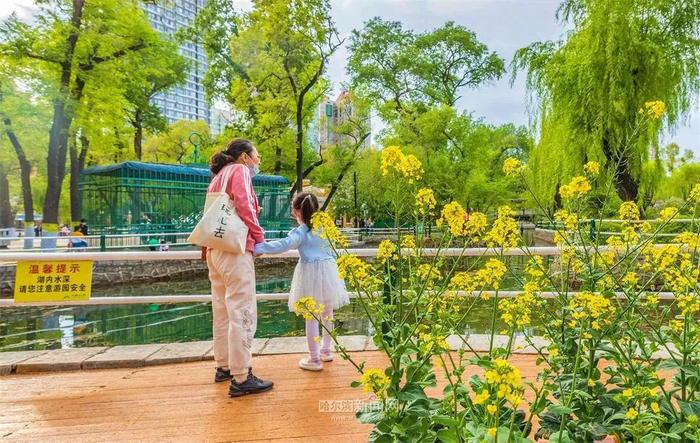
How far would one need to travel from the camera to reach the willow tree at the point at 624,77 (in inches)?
361

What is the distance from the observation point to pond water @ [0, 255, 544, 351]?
6.69m

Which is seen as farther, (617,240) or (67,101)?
(67,101)

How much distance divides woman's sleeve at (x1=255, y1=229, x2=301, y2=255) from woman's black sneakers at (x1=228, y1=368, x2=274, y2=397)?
703 millimetres

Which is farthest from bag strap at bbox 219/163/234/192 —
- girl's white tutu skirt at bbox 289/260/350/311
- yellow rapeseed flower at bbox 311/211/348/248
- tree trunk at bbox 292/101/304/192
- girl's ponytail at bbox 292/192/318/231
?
tree trunk at bbox 292/101/304/192

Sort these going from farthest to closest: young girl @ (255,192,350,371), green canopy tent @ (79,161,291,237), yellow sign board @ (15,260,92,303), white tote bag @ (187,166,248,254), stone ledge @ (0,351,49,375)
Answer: green canopy tent @ (79,161,291,237) < yellow sign board @ (15,260,92,303) < stone ledge @ (0,351,49,375) < young girl @ (255,192,350,371) < white tote bag @ (187,166,248,254)

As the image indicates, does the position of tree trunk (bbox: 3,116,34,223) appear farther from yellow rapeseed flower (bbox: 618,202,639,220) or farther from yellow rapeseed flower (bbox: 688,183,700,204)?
yellow rapeseed flower (bbox: 688,183,700,204)

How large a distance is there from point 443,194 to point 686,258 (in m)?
19.0

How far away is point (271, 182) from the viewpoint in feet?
53.8

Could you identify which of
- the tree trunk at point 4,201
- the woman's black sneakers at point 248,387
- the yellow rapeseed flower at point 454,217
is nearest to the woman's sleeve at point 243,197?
the woman's black sneakers at point 248,387

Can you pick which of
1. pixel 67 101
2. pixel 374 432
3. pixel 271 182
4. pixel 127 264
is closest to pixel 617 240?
pixel 374 432

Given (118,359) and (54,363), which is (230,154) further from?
(54,363)

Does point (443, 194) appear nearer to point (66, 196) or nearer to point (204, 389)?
point (204, 389)

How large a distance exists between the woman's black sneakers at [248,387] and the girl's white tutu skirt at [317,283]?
0.55 metres

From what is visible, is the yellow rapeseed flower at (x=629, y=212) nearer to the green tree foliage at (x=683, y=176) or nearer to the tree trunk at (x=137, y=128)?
the tree trunk at (x=137, y=128)
